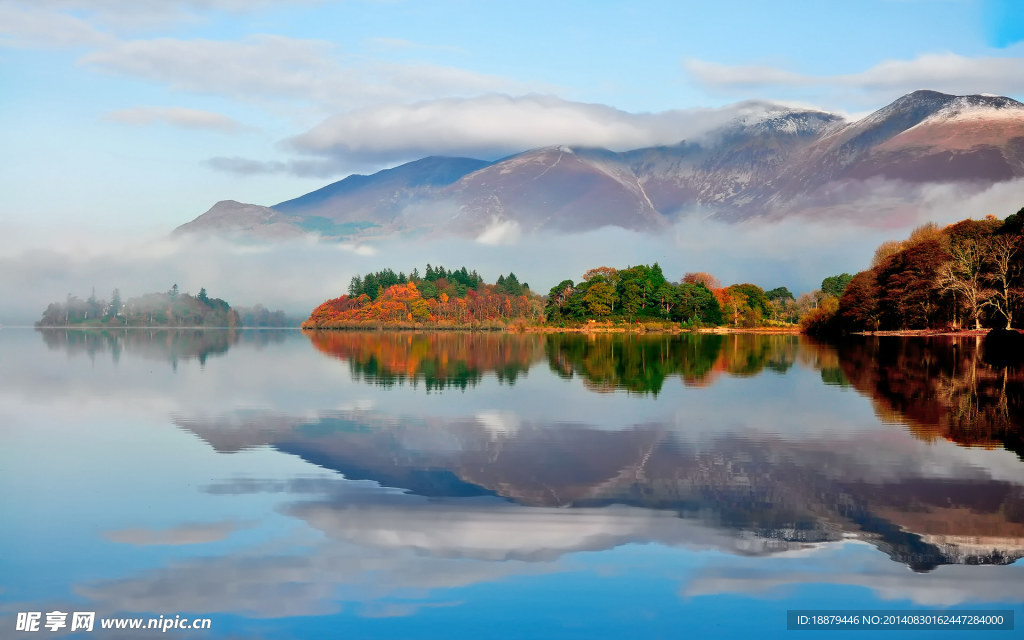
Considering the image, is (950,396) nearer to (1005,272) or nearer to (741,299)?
(1005,272)

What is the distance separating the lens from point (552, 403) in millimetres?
21969

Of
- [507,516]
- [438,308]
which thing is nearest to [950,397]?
[507,516]

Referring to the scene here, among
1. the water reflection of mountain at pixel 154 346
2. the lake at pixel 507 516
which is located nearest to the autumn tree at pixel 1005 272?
the lake at pixel 507 516

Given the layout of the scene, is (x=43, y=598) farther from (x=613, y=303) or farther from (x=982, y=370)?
(x=613, y=303)

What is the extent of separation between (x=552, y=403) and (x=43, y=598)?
51.4 ft

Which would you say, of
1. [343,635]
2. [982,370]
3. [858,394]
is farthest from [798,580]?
[982,370]

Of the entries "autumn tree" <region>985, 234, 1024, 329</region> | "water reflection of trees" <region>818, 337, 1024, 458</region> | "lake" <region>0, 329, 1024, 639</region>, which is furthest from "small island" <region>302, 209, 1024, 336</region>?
"lake" <region>0, 329, 1024, 639</region>

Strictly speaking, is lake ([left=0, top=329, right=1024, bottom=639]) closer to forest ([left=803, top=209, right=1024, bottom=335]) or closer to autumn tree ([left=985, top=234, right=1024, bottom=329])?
autumn tree ([left=985, top=234, right=1024, bottom=329])

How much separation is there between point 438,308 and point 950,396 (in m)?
154

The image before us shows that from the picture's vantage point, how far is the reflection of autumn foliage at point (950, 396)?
16281 mm

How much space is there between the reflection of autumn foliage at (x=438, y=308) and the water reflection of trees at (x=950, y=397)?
436 ft

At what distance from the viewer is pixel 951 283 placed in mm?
74438

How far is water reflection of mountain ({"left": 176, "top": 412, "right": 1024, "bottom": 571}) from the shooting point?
9.30 metres

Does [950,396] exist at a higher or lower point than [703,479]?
higher
